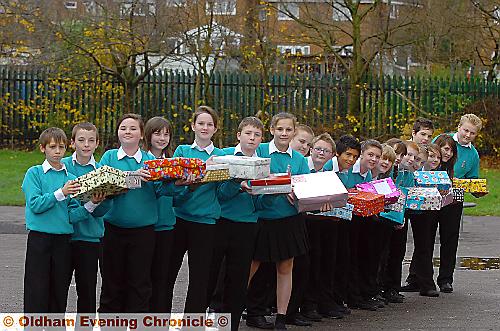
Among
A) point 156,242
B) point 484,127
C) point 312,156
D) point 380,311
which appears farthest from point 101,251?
point 484,127

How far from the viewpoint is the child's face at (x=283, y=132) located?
27.8ft

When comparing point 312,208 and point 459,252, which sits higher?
point 312,208

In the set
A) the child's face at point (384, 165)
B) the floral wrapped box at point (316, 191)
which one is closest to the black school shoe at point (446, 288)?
the child's face at point (384, 165)

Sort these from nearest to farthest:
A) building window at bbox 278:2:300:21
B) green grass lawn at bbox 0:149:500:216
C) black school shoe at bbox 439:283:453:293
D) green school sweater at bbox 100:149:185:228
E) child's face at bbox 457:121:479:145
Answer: green school sweater at bbox 100:149:185:228 < black school shoe at bbox 439:283:453:293 < child's face at bbox 457:121:479:145 < green grass lawn at bbox 0:149:500:216 < building window at bbox 278:2:300:21

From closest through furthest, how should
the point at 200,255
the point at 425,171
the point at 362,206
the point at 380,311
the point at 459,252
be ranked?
the point at 200,255 < the point at 362,206 < the point at 380,311 < the point at 425,171 < the point at 459,252

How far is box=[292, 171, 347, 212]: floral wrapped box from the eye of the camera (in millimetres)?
8133

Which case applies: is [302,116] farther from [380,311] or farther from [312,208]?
[312,208]

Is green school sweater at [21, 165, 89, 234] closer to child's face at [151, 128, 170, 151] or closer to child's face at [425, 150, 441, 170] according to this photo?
child's face at [151, 128, 170, 151]

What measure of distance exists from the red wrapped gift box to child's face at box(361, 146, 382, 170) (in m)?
0.38

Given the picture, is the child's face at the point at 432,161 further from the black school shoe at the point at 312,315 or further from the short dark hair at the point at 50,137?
the short dark hair at the point at 50,137

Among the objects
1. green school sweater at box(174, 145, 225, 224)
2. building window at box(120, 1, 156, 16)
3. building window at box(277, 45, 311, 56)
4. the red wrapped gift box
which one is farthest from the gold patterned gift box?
building window at box(277, 45, 311, 56)

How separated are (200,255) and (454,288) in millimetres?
4399

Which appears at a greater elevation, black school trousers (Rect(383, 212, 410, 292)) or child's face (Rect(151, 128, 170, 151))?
child's face (Rect(151, 128, 170, 151))

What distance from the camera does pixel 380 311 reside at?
9.84m
